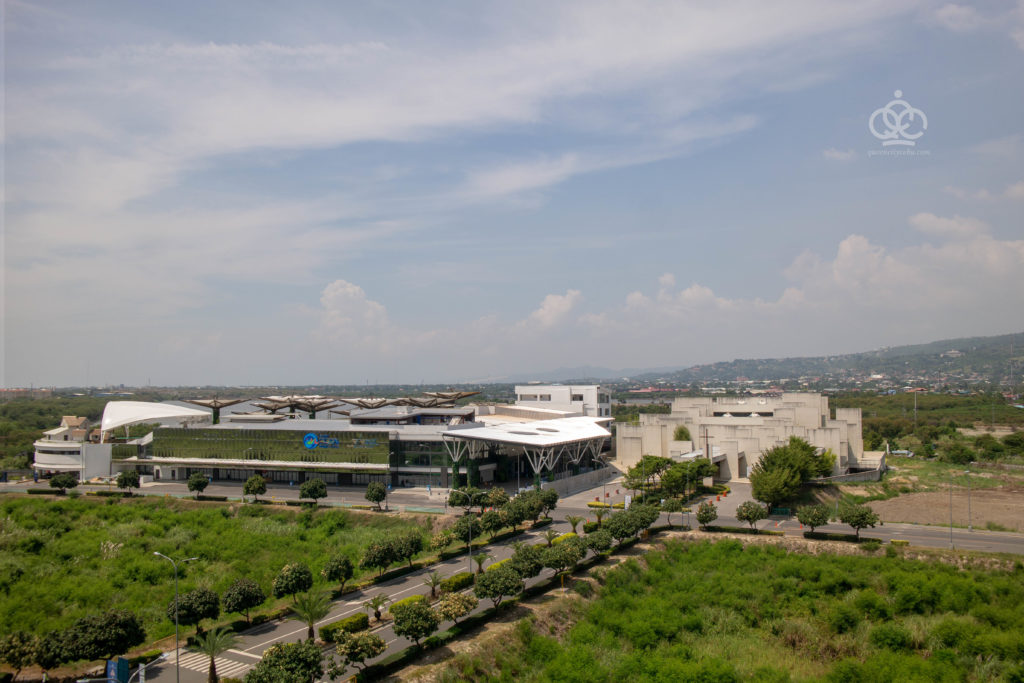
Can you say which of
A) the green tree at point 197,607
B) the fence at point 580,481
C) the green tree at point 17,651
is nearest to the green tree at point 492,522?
the fence at point 580,481

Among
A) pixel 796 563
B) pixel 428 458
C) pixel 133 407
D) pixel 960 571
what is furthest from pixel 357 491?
pixel 960 571

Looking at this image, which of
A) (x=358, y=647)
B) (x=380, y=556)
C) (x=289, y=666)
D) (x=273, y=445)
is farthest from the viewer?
(x=273, y=445)

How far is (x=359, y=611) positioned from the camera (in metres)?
35.7

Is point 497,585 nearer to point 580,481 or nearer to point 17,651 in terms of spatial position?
point 17,651

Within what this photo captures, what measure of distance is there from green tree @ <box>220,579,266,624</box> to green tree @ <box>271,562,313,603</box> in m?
1.67

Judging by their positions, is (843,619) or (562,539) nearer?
(843,619)

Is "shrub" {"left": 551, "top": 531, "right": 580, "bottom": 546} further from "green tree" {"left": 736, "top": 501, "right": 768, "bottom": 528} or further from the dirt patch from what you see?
the dirt patch

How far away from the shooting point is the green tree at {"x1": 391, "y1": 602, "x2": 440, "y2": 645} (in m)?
29.6

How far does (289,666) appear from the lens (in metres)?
25.3

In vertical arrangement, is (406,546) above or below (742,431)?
below

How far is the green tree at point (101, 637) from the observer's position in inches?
1128

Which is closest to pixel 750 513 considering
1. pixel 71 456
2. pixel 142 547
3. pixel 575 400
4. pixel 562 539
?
pixel 562 539

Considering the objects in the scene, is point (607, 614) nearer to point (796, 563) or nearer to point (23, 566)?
point (796, 563)

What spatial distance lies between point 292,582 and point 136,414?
5730 centimetres
